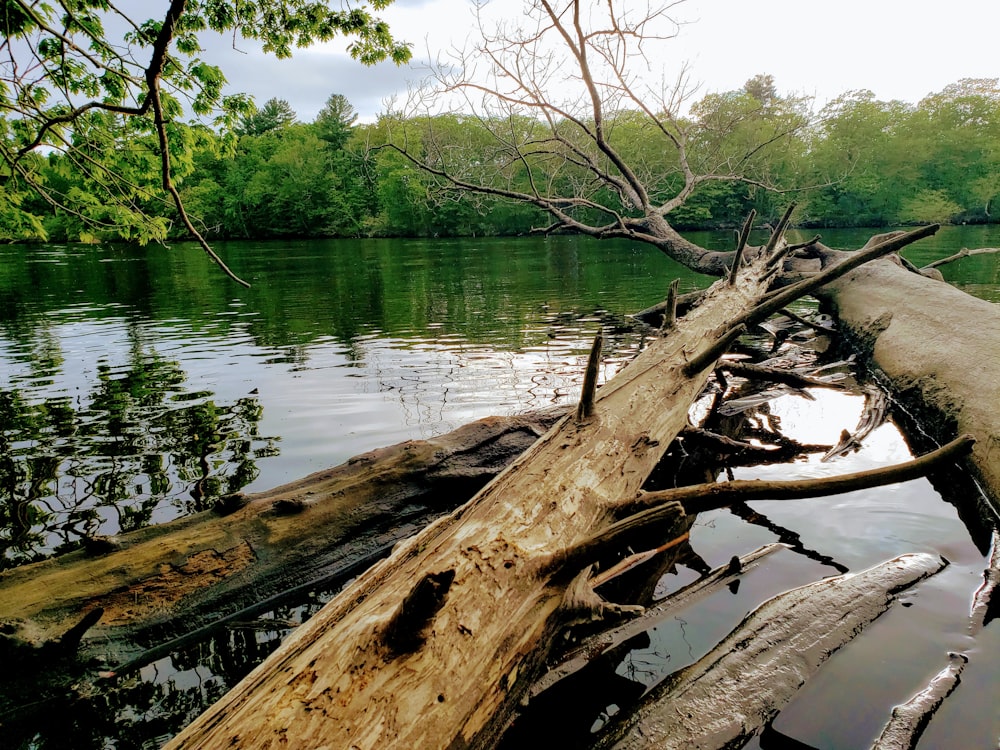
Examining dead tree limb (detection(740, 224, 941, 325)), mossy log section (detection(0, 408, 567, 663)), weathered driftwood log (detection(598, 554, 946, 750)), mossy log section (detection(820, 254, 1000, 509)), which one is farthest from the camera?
mossy log section (detection(820, 254, 1000, 509))

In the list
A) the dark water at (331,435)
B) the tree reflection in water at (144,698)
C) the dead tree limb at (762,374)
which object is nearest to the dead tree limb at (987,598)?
the dark water at (331,435)

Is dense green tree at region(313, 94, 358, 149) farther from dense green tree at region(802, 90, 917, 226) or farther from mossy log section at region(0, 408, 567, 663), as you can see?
mossy log section at region(0, 408, 567, 663)

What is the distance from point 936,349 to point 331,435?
6.23m

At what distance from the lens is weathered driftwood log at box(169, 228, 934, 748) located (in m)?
1.45

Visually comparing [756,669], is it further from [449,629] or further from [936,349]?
[936,349]

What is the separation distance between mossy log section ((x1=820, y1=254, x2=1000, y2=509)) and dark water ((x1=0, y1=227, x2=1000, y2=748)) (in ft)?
1.45

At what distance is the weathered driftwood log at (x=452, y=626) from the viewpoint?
57.1 inches

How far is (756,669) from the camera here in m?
2.20

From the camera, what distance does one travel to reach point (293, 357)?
9672 millimetres

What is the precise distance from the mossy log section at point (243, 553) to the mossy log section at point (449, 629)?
110 cm

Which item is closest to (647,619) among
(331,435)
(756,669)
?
(756,669)

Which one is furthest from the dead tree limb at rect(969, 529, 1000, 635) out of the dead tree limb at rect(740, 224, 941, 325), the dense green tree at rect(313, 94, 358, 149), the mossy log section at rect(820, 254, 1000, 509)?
the dense green tree at rect(313, 94, 358, 149)

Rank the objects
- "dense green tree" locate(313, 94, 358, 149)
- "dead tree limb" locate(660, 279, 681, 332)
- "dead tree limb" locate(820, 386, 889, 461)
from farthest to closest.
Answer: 1. "dense green tree" locate(313, 94, 358, 149)
2. "dead tree limb" locate(660, 279, 681, 332)
3. "dead tree limb" locate(820, 386, 889, 461)

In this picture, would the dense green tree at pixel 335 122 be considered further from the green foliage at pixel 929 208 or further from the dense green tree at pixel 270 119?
the green foliage at pixel 929 208
